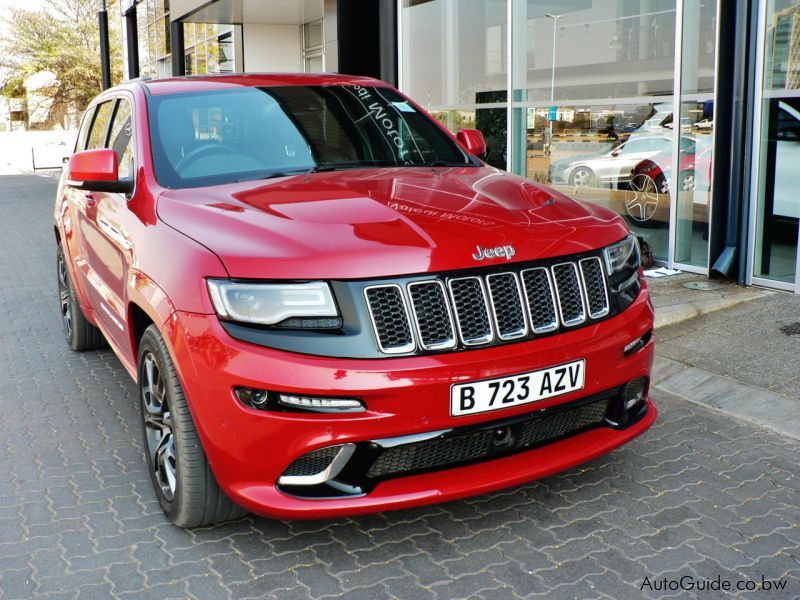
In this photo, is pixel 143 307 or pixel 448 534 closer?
pixel 448 534

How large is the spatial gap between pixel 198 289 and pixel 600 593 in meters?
1.72

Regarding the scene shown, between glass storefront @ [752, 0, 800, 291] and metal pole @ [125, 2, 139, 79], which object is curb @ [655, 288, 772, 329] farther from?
metal pole @ [125, 2, 139, 79]

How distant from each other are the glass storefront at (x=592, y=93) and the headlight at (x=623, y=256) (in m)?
4.49

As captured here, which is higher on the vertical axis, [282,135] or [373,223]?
[282,135]

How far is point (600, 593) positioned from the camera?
291 cm

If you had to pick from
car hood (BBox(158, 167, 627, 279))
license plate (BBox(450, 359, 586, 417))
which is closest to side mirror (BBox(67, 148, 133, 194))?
car hood (BBox(158, 167, 627, 279))

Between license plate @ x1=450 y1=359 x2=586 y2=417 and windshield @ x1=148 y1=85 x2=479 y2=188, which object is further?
windshield @ x1=148 y1=85 x2=479 y2=188

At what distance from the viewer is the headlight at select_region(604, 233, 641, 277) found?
344 centimetres

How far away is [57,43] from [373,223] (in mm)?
50972

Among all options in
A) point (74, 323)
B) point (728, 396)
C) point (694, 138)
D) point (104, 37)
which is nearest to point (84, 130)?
point (74, 323)

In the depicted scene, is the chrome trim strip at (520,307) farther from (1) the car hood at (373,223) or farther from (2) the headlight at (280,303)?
(2) the headlight at (280,303)

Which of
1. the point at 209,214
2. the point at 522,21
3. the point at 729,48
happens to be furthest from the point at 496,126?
the point at 209,214

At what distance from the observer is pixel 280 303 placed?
290 centimetres

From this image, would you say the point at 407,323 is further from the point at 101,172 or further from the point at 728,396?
the point at 728,396
